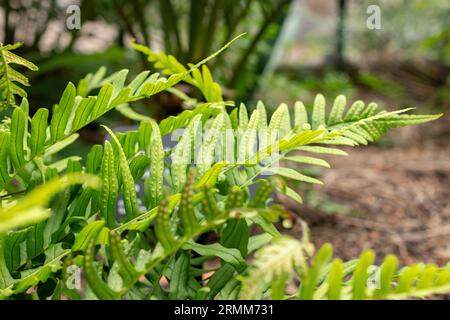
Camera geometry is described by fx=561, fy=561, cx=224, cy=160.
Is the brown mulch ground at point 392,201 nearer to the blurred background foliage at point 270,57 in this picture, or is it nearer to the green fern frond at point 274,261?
the blurred background foliage at point 270,57

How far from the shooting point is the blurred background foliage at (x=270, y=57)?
1.70 metres

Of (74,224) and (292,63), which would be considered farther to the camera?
(292,63)

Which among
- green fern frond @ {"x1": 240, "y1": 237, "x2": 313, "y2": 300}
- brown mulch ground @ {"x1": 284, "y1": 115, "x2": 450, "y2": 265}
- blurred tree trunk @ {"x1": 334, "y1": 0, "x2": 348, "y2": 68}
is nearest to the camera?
green fern frond @ {"x1": 240, "y1": 237, "x2": 313, "y2": 300}

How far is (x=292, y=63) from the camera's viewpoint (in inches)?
138

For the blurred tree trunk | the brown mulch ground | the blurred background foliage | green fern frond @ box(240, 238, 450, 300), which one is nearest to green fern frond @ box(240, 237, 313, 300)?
green fern frond @ box(240, 238, 450, 300)

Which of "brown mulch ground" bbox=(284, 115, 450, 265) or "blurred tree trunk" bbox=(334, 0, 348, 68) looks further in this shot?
"blurred tree trunk" bbox=(334, 0, 348, 68)

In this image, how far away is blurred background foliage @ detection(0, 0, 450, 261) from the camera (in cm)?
170

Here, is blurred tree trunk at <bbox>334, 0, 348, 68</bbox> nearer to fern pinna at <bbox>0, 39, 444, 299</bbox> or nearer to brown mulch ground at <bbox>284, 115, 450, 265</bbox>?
brown mulch ground at <bbox>284, 115, 450, 265</bbox>

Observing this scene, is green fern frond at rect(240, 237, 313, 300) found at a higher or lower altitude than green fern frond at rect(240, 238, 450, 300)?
higher

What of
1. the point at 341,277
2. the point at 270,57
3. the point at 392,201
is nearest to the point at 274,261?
the point at 341,277

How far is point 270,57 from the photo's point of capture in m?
2.20
